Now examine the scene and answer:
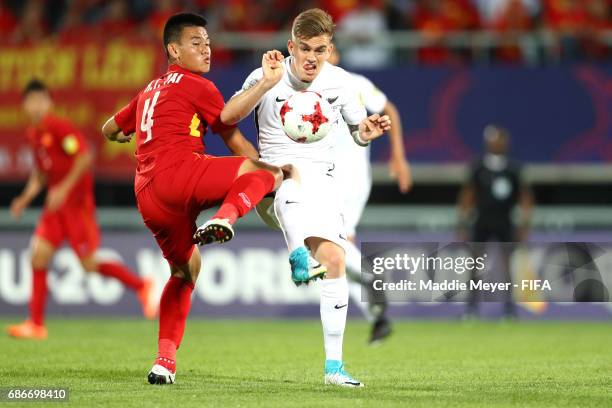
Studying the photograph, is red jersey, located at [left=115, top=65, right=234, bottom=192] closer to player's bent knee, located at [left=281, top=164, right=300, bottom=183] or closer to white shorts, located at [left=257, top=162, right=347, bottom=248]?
player's bent knee, located at [left=281, top=164, right=300, bottom=183]

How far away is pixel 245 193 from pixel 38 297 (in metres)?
6.13

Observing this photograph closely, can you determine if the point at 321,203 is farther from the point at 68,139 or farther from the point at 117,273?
the point at 117,273

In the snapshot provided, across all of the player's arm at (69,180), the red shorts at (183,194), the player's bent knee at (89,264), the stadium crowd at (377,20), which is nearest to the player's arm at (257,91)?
the red shorts at (183,194)

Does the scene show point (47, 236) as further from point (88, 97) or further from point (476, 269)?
point (476, 269)

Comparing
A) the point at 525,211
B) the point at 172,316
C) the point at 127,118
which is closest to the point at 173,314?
the point at 172,316

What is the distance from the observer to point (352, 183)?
423 inches

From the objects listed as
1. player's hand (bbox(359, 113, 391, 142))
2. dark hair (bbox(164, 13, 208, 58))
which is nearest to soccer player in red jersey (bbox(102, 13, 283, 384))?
dark hair (bbox(164, 13, 208, 58))

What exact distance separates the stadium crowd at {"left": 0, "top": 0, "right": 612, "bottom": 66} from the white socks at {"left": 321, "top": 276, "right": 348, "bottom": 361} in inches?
338

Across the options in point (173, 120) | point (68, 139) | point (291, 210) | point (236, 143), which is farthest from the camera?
point (68, 139)

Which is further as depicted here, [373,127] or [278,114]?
[278,114]

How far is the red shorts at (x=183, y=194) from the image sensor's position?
7395 millimetres

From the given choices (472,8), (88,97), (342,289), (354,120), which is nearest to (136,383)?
(342,289)

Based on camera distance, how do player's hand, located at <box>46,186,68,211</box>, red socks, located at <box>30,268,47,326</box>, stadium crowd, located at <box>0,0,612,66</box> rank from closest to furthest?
player's hand, located at <box>46,186,68,211</box> → red socks, located at <box>30,268,47,326</box> → stadium crowd, located at <box>0,0,612,66</box>

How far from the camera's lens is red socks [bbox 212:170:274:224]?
23.4 feet
